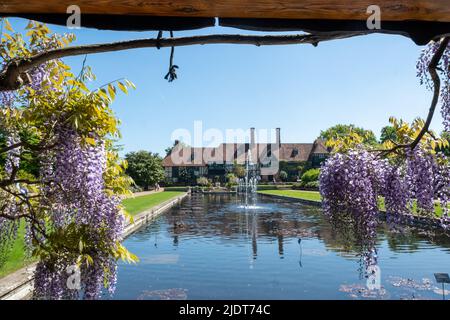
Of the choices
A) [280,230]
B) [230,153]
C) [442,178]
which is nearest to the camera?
[442,178]

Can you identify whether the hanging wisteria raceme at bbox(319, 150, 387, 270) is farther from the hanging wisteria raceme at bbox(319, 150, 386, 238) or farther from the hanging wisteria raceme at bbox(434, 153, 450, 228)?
the hanging wisteria raceme at bbox(434, 153, 450, 228)

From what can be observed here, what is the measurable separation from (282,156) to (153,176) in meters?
26.3

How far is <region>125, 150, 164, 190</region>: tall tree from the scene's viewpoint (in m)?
55.7

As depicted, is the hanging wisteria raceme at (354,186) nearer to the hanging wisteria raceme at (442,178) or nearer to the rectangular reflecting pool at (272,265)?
the rectangular reflecting pool at (272,265)

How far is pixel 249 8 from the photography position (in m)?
1.84

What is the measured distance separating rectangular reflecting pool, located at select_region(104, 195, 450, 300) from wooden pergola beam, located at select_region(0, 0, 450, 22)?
94.8 inches

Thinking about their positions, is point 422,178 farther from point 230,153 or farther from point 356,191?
point 230,153

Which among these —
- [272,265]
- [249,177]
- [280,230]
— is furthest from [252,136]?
[272,265]

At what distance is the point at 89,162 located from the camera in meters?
3.18

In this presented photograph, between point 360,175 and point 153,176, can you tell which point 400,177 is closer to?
point 360,175

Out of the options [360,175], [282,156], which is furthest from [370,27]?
[282,156]

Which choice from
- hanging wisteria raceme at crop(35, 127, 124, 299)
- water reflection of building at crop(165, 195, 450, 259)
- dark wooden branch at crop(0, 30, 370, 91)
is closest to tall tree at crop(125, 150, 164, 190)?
water reflection of building at crop(165, 195, 450, 259)

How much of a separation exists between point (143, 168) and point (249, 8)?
181ft
